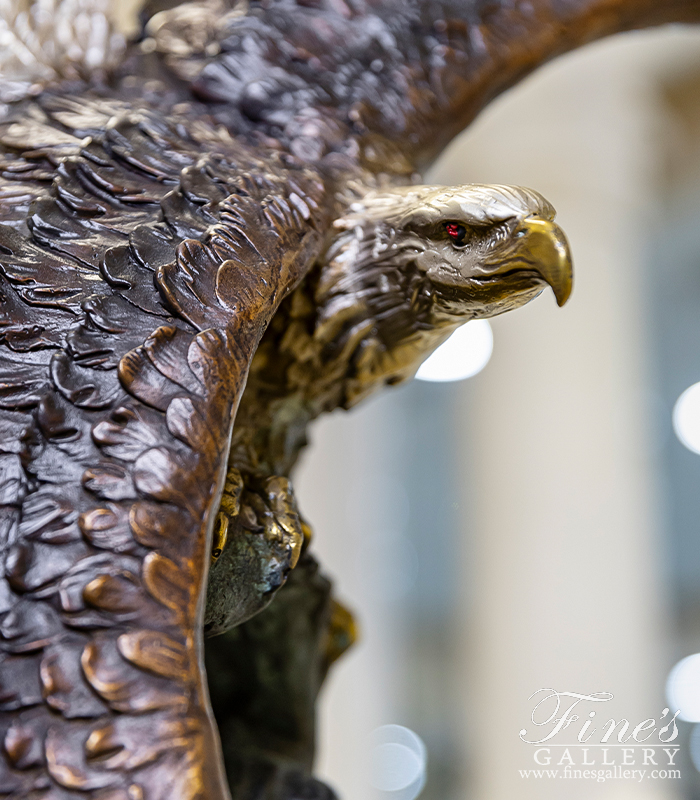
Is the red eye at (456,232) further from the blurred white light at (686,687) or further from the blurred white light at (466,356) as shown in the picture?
the blurred white light at (466,356)

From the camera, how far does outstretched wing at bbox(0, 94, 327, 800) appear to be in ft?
0.84

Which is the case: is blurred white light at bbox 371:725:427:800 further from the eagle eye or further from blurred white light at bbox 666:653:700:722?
the eagle eye

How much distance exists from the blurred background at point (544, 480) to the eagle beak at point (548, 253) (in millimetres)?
1081

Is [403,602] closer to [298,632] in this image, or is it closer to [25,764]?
[298,632]

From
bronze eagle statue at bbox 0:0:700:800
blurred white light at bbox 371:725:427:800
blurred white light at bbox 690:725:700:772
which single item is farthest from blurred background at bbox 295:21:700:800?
bronze eagle statue at bbox 0:0:700:800

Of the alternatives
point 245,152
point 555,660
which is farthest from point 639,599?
point 245,152

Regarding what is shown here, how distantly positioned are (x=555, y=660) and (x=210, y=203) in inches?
48.0

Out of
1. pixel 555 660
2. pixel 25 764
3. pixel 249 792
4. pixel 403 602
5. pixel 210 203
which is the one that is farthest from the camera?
pixel 403 602

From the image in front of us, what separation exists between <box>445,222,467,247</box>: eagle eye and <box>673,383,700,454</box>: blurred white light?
3.53 ft

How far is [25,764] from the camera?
254mm

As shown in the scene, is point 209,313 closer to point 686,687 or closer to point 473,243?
point 473,243

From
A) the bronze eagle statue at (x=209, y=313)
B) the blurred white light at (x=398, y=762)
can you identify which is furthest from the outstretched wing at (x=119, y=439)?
the blurred white light at (x=398, y=762)

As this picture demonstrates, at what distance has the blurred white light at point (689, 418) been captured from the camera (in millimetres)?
1388

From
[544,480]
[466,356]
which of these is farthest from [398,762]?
[466,356]
